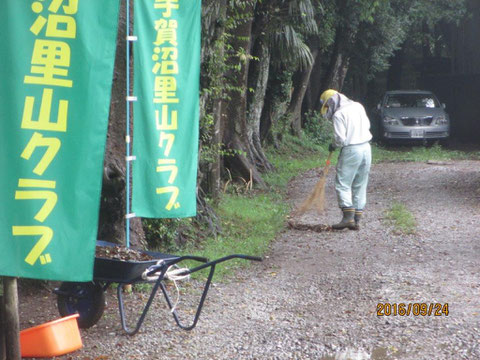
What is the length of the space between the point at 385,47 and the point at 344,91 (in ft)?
26.6

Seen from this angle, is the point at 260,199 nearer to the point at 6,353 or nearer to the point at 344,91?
the point at 6,353

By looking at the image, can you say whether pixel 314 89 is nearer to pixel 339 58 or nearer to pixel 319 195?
pixel 339 58

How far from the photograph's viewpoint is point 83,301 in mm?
6695

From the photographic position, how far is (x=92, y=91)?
16.7 feet

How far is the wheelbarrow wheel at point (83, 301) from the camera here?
21.7 ft

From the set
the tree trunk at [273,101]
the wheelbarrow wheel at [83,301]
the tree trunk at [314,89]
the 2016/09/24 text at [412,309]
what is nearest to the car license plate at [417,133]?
the tree trunk at [273,101]

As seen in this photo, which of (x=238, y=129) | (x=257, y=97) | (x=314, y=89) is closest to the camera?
(x=238, y=129)

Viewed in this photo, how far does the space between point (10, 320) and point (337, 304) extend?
145 inches

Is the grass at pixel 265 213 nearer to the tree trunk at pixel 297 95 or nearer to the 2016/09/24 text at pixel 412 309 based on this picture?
the tree trunk at pixel 297 95

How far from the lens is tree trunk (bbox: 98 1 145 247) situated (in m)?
8.16

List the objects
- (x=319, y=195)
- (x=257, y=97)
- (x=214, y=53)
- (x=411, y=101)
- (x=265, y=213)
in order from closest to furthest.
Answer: (x=214, y=53)
(x=319, y=195)
(x=265, y=213)
(x=257, y=97)
(x=411, y=101)

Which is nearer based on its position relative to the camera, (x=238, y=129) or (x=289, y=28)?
(x=238, y=129)

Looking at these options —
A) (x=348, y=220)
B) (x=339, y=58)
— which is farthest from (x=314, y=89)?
(x=348, y=220)

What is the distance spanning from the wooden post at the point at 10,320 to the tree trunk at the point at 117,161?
2.91 m
